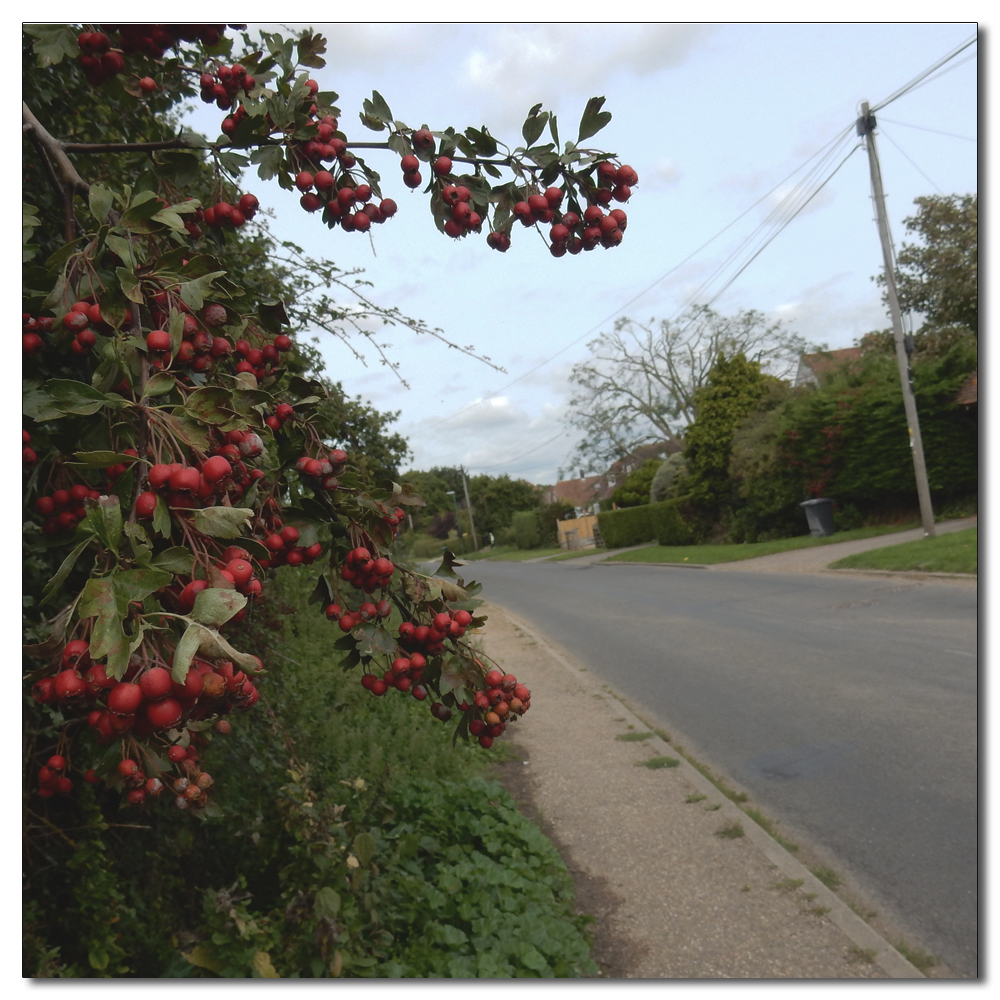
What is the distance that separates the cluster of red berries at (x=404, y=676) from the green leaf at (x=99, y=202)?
34.7 inches

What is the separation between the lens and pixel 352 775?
3.51 metres

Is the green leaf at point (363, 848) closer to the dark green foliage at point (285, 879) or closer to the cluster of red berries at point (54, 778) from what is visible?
the dark green foliage at point (285, 879)

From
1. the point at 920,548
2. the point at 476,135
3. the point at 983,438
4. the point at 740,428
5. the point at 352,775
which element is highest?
the point at 740,428

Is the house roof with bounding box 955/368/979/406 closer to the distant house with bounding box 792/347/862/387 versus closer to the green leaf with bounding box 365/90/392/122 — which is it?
the distant house with bounding box 792/347/862/387

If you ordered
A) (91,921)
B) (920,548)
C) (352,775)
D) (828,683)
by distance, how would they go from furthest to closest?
(920,548) → (828,683) → (352,775) → (91,921)

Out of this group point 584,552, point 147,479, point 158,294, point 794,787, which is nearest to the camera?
point 147,479

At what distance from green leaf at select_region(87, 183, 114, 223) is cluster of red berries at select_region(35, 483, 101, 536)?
1.39ft

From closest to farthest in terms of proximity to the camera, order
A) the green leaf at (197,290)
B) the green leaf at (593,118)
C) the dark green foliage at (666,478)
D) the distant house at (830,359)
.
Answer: the green leaf at (197,290) < the green leaf at (593,118) < the distant house at (830,359) < the dark green foliage at (666,478)

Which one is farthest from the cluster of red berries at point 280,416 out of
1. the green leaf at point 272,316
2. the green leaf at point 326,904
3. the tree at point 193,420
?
the green leaf at point 326,904

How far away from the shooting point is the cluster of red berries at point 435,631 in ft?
4.63

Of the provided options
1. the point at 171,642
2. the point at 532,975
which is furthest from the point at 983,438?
the point at 171,642

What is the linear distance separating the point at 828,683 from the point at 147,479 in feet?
18.5

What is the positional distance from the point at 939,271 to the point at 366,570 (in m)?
11.6

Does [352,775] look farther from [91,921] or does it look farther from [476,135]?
[476,135]
